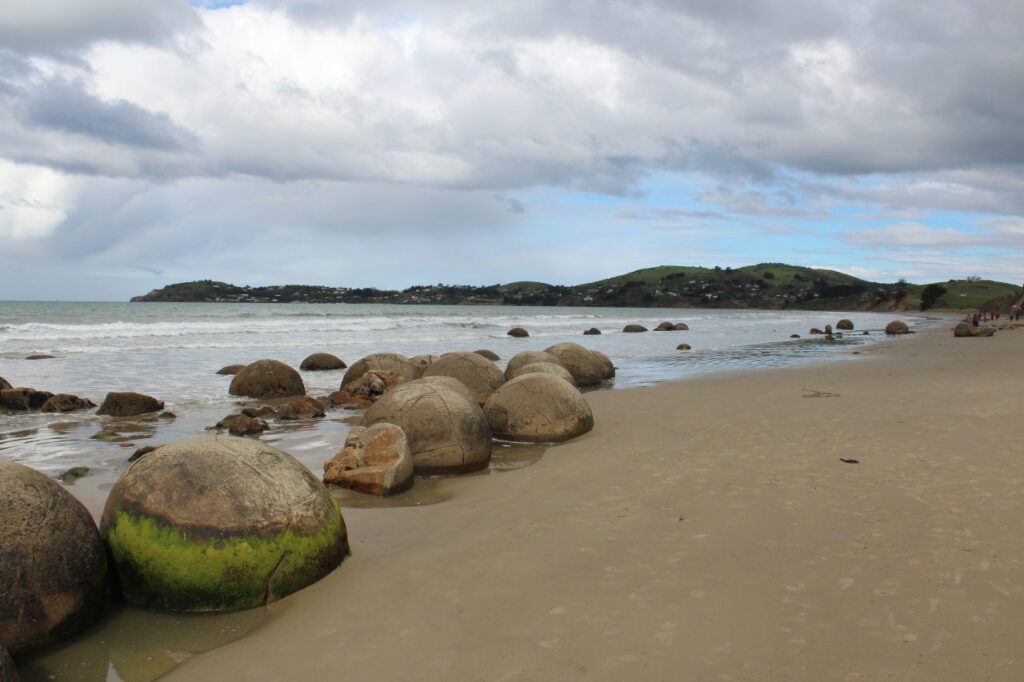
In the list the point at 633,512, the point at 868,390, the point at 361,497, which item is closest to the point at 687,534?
the point at 633,512

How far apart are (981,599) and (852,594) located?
745mm

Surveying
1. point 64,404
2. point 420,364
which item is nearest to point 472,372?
point 420,364

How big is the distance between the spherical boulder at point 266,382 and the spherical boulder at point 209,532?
429 inches

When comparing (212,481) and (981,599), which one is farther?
(212,481)

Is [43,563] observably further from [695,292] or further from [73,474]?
[695,292]

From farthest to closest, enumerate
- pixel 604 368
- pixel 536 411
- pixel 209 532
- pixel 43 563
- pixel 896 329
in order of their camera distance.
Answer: pixel 896 329 < pixel 604 368 < pixel 536 411 < pixel 209 532 < pixel 43 563

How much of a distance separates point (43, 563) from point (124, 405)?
31.4ft

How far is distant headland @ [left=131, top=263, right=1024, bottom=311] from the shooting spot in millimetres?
96556

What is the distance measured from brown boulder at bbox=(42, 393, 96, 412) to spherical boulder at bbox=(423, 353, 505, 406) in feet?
23.0

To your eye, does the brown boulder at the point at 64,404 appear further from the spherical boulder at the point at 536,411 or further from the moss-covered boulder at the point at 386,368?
the spherical boulder at the point at 536,411

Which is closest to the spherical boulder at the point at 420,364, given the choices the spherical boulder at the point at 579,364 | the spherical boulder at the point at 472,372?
the spherical boulder at the point at 472,372

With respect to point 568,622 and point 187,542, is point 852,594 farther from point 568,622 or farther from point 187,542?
point 187,542

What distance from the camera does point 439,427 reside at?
8.29 meters

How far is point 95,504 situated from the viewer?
6699 millimetres
